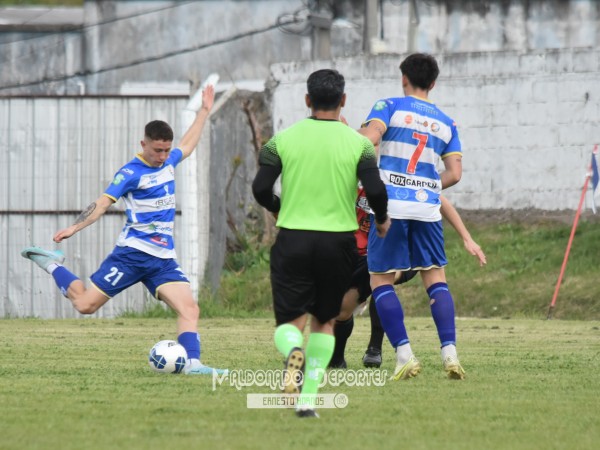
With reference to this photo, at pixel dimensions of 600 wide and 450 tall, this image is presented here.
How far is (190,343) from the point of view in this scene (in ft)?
30.7

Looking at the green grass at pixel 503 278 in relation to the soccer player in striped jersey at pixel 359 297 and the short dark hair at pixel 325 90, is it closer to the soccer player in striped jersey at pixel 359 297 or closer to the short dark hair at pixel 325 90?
the soccer player in striped jersey at pixel 359 297

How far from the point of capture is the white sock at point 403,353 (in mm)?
8516

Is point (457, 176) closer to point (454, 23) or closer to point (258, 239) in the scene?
point (258, 239)

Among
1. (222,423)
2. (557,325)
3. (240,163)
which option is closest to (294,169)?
(222,423)

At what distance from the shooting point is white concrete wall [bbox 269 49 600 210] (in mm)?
19766

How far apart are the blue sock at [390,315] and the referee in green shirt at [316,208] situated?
1.62 meters

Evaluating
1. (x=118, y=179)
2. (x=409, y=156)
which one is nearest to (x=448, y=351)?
(x=409, y=156)

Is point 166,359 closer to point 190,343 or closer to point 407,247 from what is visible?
point 190,343

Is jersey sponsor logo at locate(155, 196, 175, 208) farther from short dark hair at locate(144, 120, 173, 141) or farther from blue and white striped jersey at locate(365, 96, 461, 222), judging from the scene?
blue and white striped jersey at locate(365, 96, 461, 222)

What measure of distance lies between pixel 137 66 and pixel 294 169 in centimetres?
2665

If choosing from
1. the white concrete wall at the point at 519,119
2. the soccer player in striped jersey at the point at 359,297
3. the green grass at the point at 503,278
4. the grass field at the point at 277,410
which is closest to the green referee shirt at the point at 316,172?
the grass field at the point at 277,410

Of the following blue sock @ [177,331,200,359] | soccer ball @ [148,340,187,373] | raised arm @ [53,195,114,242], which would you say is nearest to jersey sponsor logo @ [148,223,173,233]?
raised arm @ [53,195,114,242]

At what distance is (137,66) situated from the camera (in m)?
33.1

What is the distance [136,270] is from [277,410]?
9.77ft
